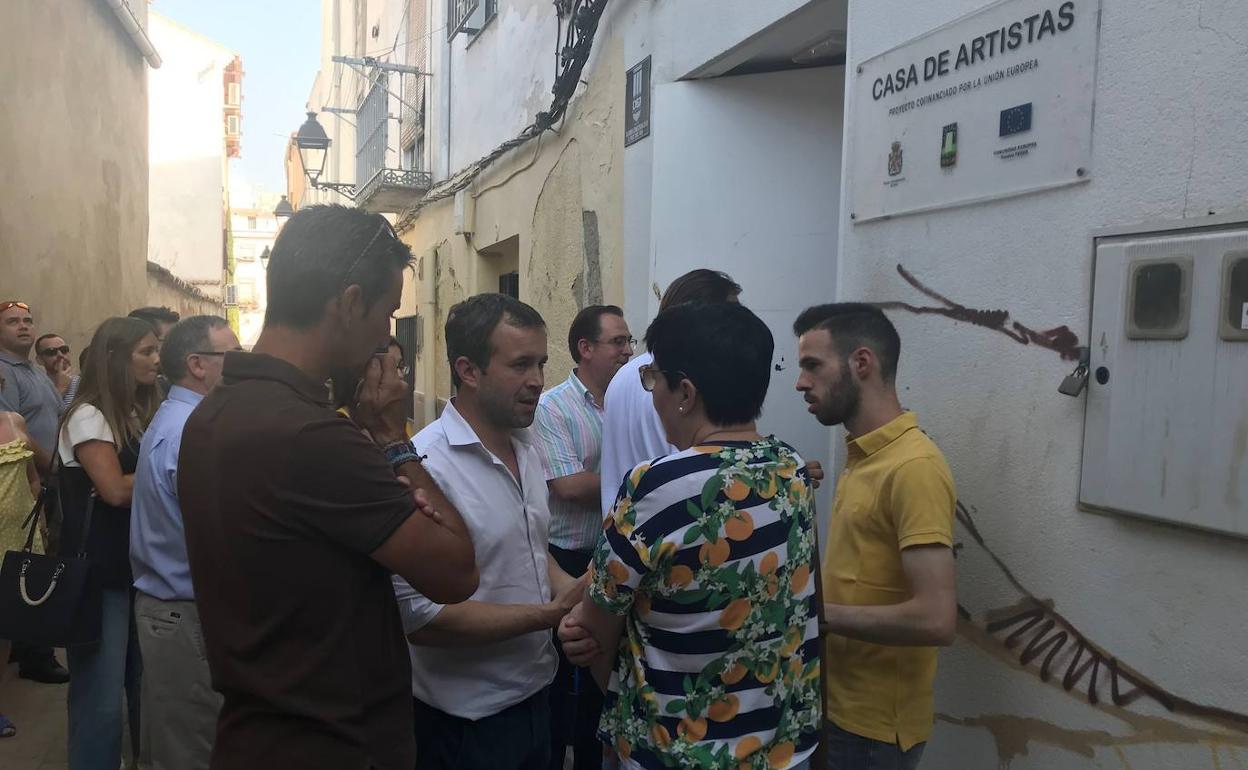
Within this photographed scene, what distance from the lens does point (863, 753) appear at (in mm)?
2334

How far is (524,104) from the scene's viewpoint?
798cm

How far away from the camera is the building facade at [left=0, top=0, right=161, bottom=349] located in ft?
24.1

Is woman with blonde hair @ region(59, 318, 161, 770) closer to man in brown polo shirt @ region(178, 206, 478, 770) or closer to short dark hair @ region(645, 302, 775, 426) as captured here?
man in brown polo shirt @ region(178, 206, 478, 770)

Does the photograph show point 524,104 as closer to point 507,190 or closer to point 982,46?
point 507,190

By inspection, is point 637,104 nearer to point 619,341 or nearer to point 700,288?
point 619,341

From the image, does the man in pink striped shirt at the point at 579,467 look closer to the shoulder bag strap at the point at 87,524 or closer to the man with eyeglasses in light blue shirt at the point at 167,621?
the man with eyeglasses in light blue shirt at the point at 167,621

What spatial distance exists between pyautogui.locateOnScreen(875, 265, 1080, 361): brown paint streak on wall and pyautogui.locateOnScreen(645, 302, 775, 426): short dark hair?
0.92 m

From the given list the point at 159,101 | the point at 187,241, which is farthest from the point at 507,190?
the point at 159,101

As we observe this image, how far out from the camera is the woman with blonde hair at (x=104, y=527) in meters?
3.26

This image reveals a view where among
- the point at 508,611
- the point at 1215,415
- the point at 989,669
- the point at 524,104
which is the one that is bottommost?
the point at 989,669

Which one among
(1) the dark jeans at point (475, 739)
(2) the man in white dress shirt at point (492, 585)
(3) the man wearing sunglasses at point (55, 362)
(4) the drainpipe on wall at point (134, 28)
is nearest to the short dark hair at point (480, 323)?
(2) the man in white dress shirt at point (492, 585)

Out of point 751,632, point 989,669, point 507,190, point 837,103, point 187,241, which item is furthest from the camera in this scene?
point 187,241

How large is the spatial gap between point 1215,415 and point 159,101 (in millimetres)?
26129

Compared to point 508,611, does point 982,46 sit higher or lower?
higher
